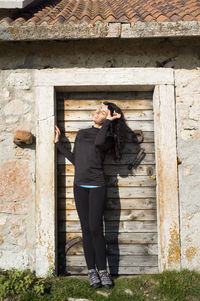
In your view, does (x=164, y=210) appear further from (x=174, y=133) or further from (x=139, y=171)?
(x=174, y=133)

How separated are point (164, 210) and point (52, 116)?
162 cm

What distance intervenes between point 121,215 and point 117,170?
0.53m

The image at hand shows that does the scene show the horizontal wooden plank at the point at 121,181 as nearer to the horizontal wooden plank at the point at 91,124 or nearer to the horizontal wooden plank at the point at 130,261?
the horizontal wooden plank at the point at 91,124

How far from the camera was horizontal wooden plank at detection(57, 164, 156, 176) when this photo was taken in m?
3.19

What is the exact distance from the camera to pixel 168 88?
9.84 ft

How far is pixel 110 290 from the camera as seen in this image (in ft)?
8.80

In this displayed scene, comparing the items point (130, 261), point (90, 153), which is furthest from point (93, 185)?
point (130, 261)

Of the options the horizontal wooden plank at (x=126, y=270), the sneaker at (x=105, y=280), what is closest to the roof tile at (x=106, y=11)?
the sneaker at (x=105, y=280)

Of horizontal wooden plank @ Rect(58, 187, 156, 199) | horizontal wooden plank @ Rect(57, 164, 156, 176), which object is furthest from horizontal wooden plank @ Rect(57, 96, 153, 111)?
horizontal wooden plank @ Rect(58, 187, 156, 199)

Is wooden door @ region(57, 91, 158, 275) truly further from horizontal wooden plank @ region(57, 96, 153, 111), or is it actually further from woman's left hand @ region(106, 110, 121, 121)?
woman's left hand @ region(106, 110, 121, 121)

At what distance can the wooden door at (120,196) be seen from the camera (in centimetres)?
313

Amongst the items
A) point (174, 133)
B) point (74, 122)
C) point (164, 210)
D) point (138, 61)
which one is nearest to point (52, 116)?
point (74, 122)

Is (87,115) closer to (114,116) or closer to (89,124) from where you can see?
(89,124)

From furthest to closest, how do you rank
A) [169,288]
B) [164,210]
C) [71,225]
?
1. [71,225]
2. [164,210]
3. [169,288]
